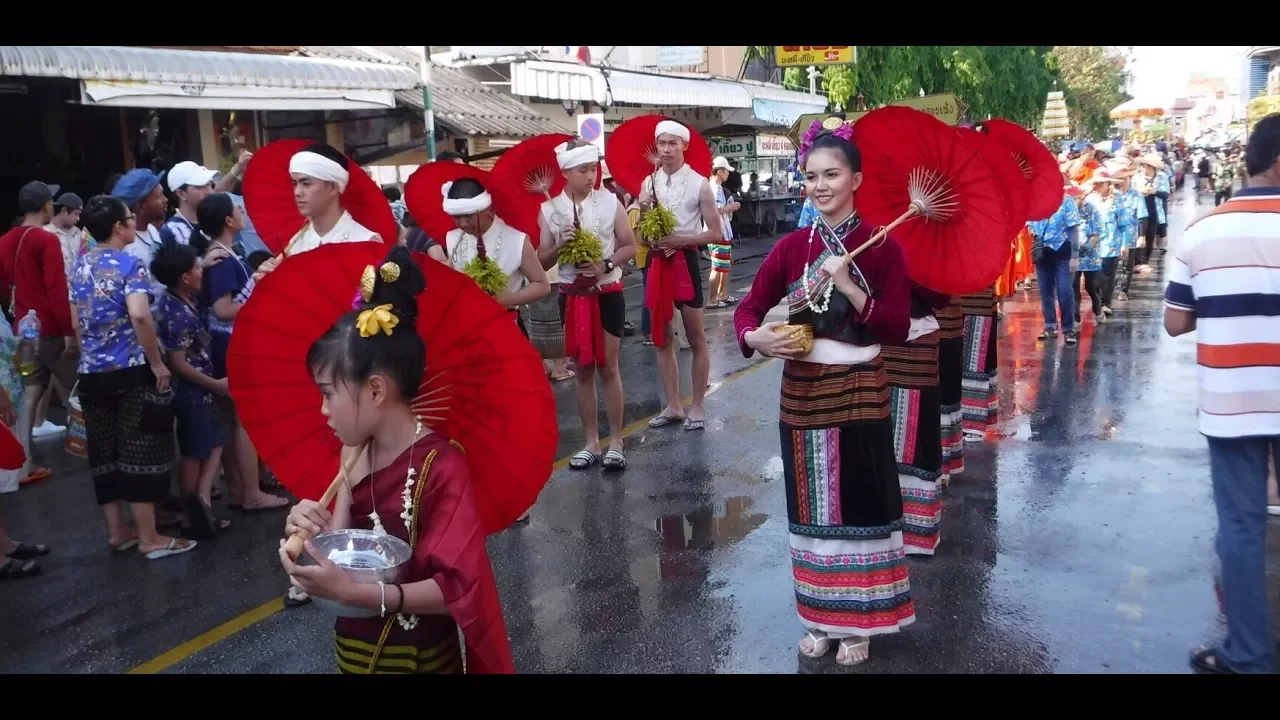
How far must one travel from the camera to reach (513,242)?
19.1 ft

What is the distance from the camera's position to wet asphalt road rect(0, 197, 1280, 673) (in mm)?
4219

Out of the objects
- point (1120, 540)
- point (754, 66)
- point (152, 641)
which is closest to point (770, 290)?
point (1120, 540)

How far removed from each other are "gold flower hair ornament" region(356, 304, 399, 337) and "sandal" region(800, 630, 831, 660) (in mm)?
2404

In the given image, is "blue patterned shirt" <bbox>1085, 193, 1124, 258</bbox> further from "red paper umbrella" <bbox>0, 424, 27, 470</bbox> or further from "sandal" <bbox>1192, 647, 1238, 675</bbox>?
"red paper umbrella" <bbox>0, 424, 27, 470</bbox>

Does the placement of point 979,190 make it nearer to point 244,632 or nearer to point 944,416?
point 944,416

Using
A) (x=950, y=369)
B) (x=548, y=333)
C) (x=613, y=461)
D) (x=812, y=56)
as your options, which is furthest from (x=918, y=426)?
(x=812, y=56)

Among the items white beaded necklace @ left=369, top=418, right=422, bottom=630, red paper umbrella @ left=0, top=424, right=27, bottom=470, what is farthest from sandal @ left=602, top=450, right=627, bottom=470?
white beaded necklace @ left=369, top=418, right=422, bottom=630

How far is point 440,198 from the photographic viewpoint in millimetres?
6094

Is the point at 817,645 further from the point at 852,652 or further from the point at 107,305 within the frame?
the point at 107,305

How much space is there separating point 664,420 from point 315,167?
3891mm

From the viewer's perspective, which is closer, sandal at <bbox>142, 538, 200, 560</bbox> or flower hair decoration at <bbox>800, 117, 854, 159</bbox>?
flower hair decoration at <bbox>800, 117, 854, 159</bbox>

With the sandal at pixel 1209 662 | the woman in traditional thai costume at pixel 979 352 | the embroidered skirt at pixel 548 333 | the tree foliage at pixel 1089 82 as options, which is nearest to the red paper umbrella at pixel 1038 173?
the woman in traditional thai costume at pixel 979 352

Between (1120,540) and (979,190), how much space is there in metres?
2.22

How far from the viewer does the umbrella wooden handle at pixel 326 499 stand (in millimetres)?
2375
